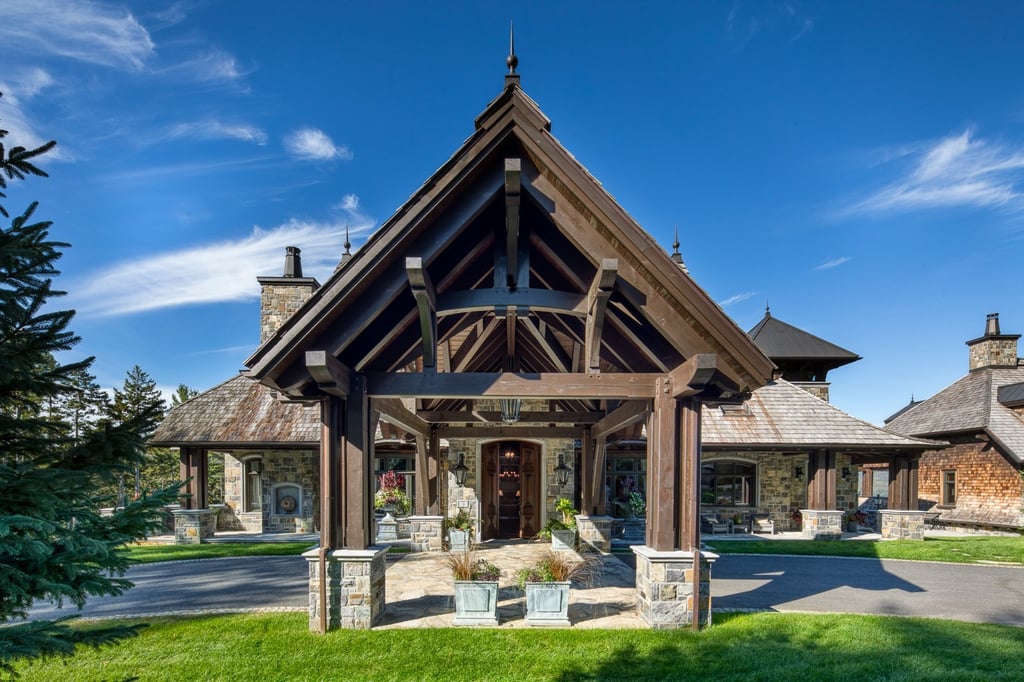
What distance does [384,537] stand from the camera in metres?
13.8

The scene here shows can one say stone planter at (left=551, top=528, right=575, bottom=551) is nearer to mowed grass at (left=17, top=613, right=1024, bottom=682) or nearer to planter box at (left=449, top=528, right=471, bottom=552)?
planter box at (left=449, top=528, right=471, bottom=552)

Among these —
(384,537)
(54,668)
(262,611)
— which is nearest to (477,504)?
(384,537)

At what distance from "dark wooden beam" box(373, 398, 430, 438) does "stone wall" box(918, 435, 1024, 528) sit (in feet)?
63.2

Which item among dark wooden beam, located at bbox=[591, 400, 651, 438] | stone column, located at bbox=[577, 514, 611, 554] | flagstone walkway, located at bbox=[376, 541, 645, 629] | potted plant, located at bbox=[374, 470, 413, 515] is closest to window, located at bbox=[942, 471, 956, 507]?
stone column, located at bbox=[577, 514, 611, 554]

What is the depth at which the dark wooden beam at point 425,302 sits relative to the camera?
5.57 meters

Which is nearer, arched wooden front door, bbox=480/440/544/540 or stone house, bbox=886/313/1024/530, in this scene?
arched wooden front door, bbox=480/440/544/540

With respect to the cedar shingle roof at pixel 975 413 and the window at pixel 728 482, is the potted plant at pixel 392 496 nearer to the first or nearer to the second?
the window at pixel 728 482

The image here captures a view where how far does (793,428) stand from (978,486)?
381 inches

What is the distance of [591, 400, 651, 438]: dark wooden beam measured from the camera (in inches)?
280

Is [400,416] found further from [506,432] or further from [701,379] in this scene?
[701,379]

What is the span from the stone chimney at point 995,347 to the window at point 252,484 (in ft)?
92.4

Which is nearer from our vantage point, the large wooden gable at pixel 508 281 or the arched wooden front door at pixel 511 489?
the large wooden gable at pixel 508 281

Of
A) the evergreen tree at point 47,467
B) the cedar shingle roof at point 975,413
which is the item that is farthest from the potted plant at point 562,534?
the cedar shingle roof at point 975,413

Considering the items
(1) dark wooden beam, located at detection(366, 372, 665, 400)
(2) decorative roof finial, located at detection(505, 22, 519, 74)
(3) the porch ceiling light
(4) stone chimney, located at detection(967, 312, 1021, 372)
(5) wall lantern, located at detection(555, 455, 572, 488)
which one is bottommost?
(5) wall lantern, located at detection(555, 455, 572, 488)
